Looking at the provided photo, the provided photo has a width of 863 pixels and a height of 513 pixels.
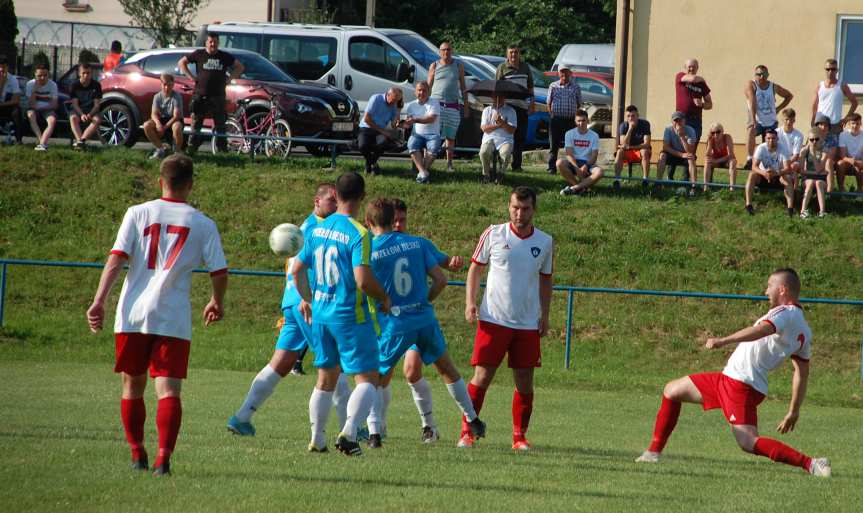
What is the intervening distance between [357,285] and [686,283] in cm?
1145

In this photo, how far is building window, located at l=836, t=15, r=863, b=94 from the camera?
24500 mm

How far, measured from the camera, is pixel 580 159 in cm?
2097

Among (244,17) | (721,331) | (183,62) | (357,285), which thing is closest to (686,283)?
(721,331)

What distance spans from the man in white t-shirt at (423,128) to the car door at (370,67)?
14.7 ft

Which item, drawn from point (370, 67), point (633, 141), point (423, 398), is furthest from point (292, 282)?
point (370, 67)

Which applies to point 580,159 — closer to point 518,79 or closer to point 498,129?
point 498,129

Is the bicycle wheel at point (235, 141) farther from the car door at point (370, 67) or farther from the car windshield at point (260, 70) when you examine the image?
the car door at point (370, 67)

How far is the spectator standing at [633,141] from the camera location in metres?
21.7

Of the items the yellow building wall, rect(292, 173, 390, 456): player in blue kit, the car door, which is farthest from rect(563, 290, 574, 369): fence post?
the car door

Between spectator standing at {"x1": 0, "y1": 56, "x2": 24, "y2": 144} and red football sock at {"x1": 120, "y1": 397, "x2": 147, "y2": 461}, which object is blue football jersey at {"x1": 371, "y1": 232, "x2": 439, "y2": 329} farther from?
spectator standing at {"x1": 0, "y1": 56, "x2": 24, "y2": 144}

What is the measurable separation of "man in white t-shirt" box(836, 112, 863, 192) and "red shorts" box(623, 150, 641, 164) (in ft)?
11.8

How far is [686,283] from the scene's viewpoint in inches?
747

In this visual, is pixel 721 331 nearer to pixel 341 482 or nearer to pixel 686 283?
pixel 686 283

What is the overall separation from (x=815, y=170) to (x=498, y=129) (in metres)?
5.29
